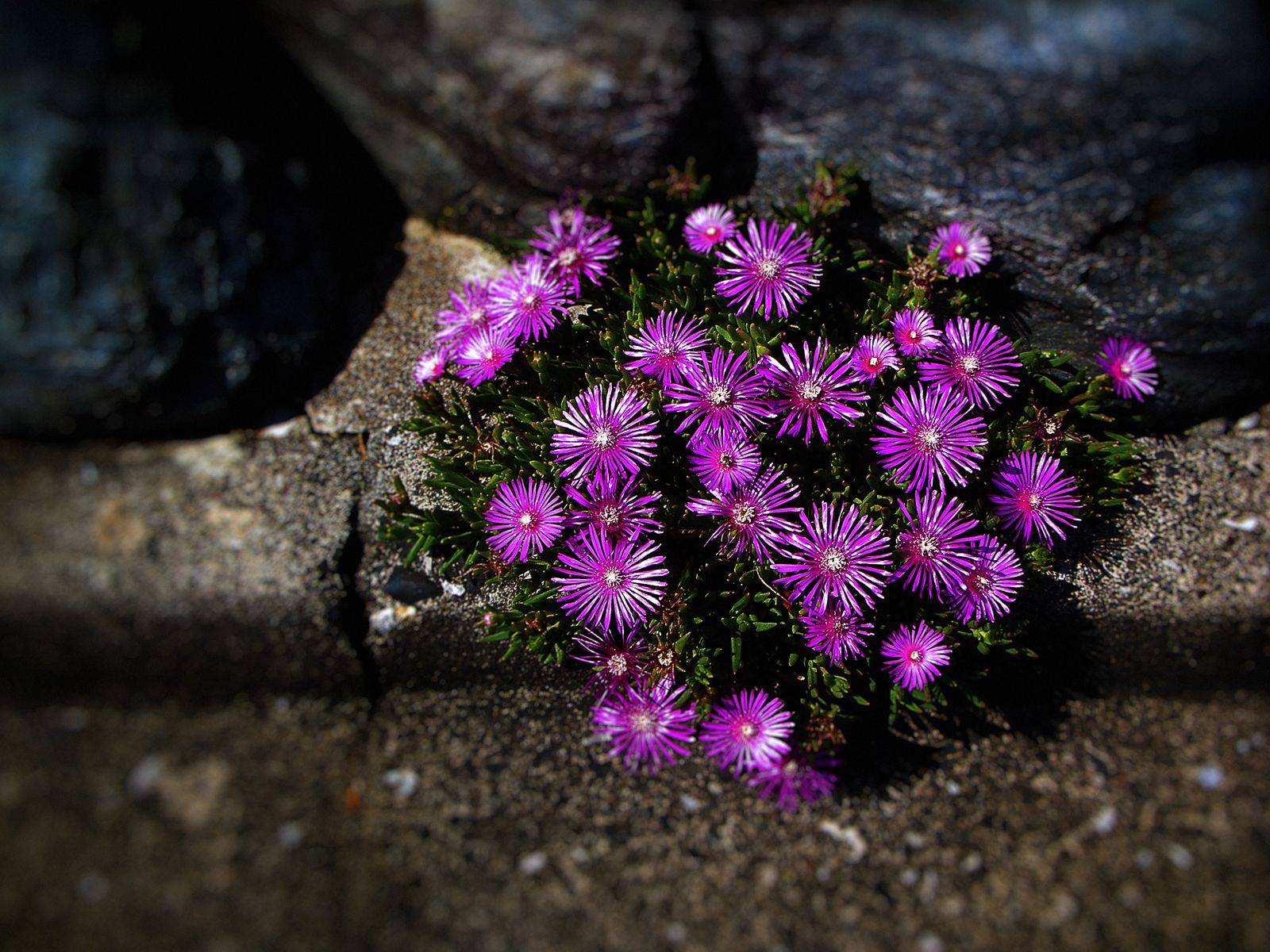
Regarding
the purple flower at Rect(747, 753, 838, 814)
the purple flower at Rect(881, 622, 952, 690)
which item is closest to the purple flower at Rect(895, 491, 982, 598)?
the purple flower at Rect(881, 622, 952, 690)

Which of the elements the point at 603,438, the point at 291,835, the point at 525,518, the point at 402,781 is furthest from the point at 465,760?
the point at 603,438

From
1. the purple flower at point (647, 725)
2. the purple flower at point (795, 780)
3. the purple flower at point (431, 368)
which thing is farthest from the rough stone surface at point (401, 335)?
the purple flower at point (795, 780)

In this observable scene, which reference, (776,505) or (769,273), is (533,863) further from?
(769,273)

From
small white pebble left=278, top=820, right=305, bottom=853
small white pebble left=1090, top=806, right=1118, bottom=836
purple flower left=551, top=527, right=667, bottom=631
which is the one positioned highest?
purple flower left=551, top=527, right=667, bottom=631

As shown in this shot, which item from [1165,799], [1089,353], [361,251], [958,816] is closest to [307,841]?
[958,816]

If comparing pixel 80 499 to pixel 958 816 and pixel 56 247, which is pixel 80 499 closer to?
pixel 56 247

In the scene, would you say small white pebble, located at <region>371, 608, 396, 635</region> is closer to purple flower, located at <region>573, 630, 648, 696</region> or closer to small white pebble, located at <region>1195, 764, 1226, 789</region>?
purple flower, located at <region>573, 630, 648, 696</region>

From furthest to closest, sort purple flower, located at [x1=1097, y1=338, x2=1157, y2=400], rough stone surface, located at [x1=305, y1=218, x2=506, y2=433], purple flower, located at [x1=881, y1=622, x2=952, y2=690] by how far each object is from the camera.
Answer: rough stone surface, located at [x1=305, y1=218, x2=506, y2=433] → purple flower, located at [x1=1097, y1=338, x2=1157, y2=400] → purple flower, located at [x1=881, y1=622, x2=952, y2=690]
